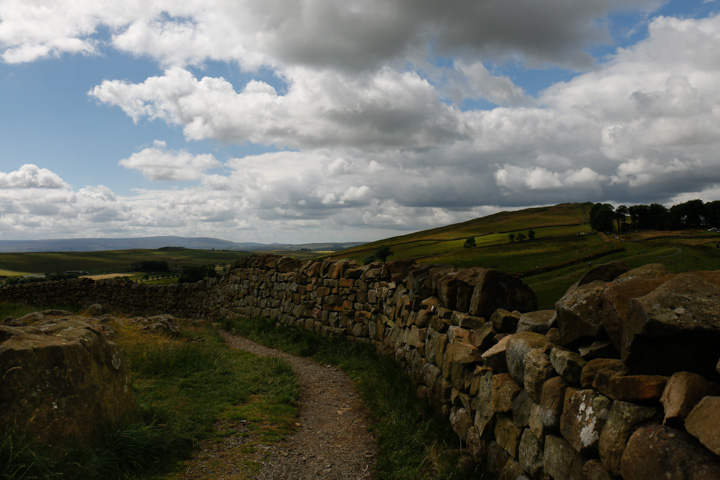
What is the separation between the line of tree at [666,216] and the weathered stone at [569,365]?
493 inches

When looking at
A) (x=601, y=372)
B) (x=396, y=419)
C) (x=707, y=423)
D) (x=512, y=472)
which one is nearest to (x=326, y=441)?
(x=396, y=419)

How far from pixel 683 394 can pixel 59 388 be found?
565 cm

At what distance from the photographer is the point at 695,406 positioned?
2.61 m

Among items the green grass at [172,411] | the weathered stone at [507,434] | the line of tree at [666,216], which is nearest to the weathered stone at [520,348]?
the weathered stone at [507,434]

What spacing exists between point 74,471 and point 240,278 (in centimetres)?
1523

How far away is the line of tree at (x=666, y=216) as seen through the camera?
44.4ft

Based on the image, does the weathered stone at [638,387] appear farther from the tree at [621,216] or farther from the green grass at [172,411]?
the tree at [621,216]

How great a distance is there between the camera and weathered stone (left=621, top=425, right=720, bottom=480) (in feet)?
8.14

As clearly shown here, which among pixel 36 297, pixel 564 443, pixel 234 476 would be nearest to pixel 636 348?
pixel 564 443

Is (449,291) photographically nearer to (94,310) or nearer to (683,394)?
(683,394)

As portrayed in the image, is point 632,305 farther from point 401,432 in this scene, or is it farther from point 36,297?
point 36,297

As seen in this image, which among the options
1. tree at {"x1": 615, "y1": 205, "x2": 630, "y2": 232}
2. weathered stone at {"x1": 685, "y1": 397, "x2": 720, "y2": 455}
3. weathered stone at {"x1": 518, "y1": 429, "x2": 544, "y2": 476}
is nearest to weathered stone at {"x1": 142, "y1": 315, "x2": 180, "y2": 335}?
weathered stone at {"x1": 518, "y1": 429, "x2": 544, "y2": 476}

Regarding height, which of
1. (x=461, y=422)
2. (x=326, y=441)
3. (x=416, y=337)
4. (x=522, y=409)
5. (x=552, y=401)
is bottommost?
(x=326, y=441)

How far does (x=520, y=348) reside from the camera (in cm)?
461
